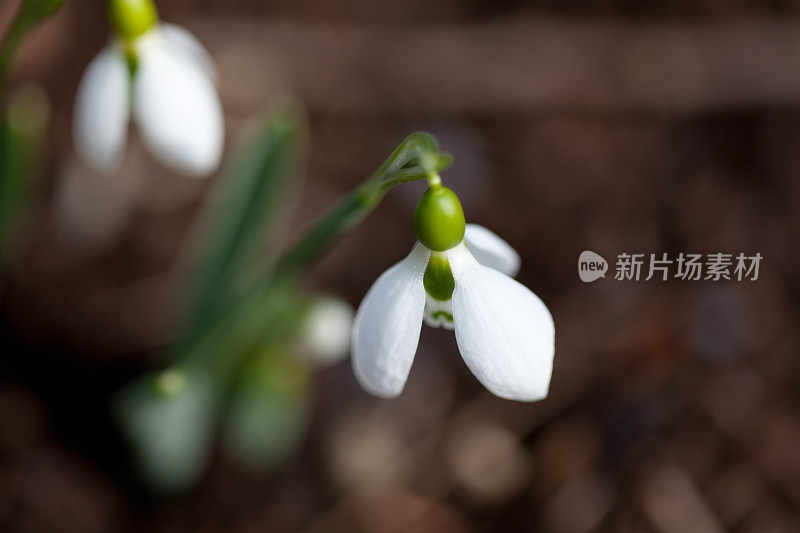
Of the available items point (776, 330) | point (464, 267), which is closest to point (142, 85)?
point (464, 267)

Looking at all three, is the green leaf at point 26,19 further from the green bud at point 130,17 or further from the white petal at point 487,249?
the white petal at point 487,249

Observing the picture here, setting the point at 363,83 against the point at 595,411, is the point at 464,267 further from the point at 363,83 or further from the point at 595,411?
the point at 363,83

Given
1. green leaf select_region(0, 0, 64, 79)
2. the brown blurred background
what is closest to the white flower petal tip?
the brown blurred background

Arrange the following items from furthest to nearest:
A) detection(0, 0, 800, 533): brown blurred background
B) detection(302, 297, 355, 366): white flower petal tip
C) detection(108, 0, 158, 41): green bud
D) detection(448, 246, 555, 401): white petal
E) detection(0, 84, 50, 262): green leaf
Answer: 1. detection(0, 0, 800, 533): brown blurred background
2. detection(302, 297, 355, 366): white flower petal tip
3. detection(0, 84, 50, 262): green leaf
4. detection(108, 0, 158, 41): green bud
5. detection(448, 246, 555, 401): white petal

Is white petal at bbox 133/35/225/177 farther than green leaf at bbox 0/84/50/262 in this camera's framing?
No

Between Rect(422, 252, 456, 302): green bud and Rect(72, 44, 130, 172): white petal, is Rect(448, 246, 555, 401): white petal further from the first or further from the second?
Rect(72, 44, 130, 172): white petal

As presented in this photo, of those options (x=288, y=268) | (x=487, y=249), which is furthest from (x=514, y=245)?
(x=487, y=249)

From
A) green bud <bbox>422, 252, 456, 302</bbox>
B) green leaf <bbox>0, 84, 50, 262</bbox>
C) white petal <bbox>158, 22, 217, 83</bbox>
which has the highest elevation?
white petal <bbox>158, 22, 217, 83</bbox>

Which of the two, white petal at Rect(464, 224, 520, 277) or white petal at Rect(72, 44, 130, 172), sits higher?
white petal at Rect(72, 44, 130, 172)
